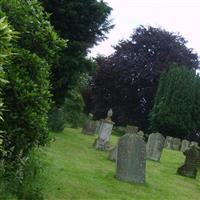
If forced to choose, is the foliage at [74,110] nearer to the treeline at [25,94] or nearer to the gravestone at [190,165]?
the gravestone at [190,165]

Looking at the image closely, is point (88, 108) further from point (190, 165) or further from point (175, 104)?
point (190, 165)

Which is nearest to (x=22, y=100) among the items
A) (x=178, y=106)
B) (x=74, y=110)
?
(x=74, y=110)

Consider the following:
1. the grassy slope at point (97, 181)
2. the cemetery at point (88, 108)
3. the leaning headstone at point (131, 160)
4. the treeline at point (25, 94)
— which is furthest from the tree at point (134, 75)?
the treeline at point (25, 94)

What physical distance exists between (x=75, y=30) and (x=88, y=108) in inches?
1131

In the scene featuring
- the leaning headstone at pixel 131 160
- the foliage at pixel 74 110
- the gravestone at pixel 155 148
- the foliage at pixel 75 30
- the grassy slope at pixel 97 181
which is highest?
the foliage at pixel 75 30

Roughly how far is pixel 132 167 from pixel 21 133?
20.0 ft

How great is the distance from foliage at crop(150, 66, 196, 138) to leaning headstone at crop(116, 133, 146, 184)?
88.4 feet

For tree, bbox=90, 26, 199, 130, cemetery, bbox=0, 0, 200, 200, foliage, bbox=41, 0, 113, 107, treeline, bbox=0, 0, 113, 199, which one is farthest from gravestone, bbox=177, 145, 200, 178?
tree, bbox=90, 26, 199, 130

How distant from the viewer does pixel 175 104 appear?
42.8 metres

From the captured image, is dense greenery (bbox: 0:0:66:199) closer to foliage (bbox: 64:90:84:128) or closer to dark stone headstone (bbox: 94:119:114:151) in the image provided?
dark stone headstone (bbox: 94:119:114:151)

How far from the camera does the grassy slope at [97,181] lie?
10.5m

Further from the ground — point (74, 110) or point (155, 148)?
point (74, 110)

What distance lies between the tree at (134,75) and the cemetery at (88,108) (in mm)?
98

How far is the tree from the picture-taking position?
48.4 m
